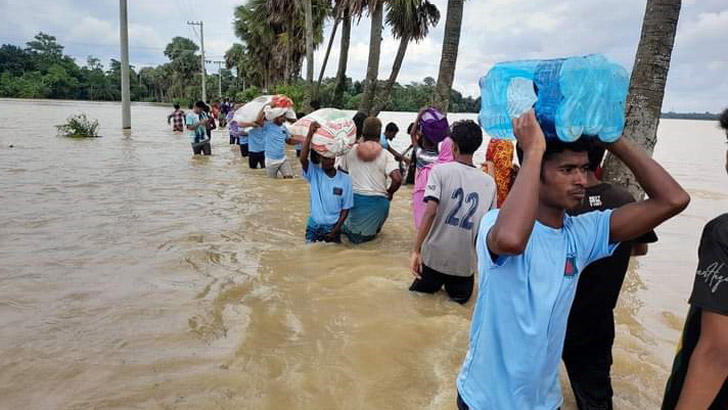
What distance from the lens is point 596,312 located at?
2.68m

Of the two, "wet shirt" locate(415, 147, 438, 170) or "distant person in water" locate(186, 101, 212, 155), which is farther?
"distant person in water" locate(186, 101, 212, 155)

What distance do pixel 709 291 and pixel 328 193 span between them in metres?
4.24

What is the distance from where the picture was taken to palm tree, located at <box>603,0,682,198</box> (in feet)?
15.7

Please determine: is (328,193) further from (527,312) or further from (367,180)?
(527,312)

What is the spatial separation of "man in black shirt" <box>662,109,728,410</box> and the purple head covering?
426 cm

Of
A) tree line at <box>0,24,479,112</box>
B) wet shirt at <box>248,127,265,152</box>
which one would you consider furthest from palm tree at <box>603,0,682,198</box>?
tree line at <box>0,24,479,112</box>

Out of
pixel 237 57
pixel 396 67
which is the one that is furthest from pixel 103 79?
pixel 396 67

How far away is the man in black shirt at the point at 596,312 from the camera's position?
2.62 m

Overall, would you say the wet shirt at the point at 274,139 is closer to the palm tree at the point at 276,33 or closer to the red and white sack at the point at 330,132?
the red and white sack at the point at 330,132

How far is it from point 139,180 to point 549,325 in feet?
34.2

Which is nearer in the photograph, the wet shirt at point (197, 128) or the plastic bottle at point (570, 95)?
the plastic bottle at point (570, 95)

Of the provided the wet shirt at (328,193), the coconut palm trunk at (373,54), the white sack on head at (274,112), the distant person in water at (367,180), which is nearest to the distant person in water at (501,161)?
the distant person in water at (367,180)

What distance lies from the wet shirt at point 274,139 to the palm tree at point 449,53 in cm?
325

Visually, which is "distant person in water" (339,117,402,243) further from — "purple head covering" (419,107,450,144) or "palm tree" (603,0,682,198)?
"palm tree" (603,0,682,198)
